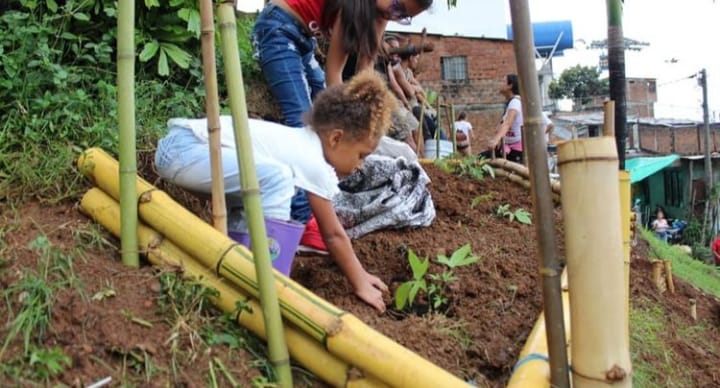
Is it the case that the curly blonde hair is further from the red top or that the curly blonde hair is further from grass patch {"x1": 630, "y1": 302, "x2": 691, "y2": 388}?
grass patch {"x1": 630, "y1": 302, "x2": 691, "y2": 388}

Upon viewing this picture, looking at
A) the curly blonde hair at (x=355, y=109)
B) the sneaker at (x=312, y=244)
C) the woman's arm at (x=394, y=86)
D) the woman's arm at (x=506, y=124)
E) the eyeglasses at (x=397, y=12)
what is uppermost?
the eyeglasses at (x=397, y=12)

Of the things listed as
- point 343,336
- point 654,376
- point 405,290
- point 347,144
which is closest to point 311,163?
point 347,144

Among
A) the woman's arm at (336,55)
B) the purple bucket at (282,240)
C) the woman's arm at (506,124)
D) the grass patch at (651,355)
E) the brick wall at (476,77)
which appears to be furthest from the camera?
the brick wall at (476,77)

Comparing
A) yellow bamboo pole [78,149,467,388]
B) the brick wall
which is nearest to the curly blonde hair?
yellow bamboo pole [78,149,467,388]

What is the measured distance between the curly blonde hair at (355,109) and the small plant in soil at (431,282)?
0.52 m

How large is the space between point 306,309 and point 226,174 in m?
0.69

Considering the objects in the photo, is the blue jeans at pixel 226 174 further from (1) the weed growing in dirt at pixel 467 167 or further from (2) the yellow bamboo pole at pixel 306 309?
(1) the weed growing in dirt at pixel 467 167

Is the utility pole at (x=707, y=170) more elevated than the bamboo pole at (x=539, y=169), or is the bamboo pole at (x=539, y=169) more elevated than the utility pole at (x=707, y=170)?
the bamboo pole at (x=539, y=169)

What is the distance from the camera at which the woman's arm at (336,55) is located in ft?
9.26

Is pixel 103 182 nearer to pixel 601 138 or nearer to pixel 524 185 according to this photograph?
pixel 601 138

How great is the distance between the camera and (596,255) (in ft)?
4.75

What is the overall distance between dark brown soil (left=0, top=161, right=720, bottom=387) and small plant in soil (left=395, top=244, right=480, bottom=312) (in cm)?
4

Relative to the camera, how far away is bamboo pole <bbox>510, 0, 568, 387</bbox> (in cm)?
149

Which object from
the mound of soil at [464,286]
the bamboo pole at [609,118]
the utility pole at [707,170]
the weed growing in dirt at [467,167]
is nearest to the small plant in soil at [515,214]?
the mound of soil at [464,286]
